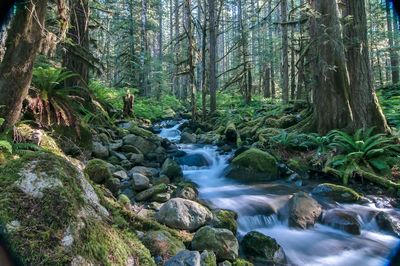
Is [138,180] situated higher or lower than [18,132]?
lower

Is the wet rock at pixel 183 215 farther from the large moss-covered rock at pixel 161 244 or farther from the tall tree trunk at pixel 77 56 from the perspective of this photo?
the tall tree trunk at pixel 77 56

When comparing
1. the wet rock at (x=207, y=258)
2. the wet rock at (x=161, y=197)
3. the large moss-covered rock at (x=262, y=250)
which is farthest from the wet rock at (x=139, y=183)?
the wet rock at (x=207, y=258)

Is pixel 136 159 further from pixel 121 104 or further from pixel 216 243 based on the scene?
pixel 121 104

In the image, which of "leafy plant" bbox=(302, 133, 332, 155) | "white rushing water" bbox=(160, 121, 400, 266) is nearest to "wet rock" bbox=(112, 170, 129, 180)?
"white rushing water" bbox=(160, 121, 400, 266)

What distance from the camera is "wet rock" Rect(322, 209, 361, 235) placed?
651 cm

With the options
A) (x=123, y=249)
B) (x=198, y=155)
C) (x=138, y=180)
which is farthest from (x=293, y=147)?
(x=123, y=249)

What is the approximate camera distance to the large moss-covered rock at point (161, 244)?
4.11 metres

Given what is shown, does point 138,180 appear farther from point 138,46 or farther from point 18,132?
point 138,46

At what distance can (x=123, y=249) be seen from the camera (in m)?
3.43

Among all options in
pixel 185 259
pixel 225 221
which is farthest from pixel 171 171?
pixel 185 259

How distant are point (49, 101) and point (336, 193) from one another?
579cm

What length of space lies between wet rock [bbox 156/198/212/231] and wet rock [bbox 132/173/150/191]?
1589mm

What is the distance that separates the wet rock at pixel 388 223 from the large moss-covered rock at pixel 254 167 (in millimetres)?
2915

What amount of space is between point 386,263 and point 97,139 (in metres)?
6.42
